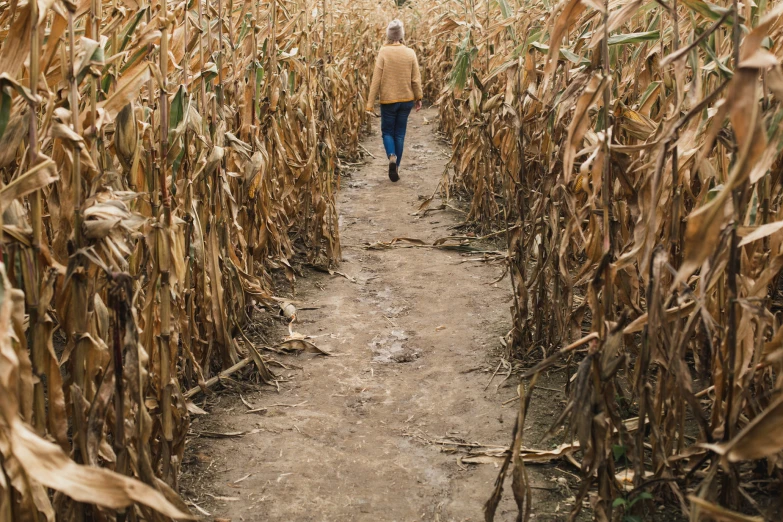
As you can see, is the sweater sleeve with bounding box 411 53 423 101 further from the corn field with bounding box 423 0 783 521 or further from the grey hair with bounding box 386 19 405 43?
the corn field with bounding box 423 0 783 521

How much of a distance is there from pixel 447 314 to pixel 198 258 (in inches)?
77.6

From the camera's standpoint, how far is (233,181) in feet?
13.6

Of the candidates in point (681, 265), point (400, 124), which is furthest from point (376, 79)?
point (681, 265)

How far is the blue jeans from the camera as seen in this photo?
28.7 feet

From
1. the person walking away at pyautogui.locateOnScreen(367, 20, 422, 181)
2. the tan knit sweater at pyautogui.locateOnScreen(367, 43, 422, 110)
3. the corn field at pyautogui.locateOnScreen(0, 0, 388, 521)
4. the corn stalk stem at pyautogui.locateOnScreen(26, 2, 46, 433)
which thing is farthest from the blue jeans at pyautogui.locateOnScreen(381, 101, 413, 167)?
the corn stalk stem at pyautogui.locateOnScreen(26, 2, 46, 433)

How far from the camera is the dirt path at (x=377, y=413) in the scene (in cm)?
286

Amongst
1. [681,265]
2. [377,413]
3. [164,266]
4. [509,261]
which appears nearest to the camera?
[681,265]

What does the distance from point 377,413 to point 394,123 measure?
575 centimetres

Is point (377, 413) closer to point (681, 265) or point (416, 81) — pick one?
point (681, 265)

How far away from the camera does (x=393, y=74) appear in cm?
866

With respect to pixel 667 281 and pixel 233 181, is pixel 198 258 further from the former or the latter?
pixel 667 281

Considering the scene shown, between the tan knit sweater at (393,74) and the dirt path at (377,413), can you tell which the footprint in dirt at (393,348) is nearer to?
the dirt path at (377,413)

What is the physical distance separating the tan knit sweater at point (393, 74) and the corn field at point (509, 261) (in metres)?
4.51

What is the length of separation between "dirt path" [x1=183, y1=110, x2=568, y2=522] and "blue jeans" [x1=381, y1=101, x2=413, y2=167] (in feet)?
10.5
